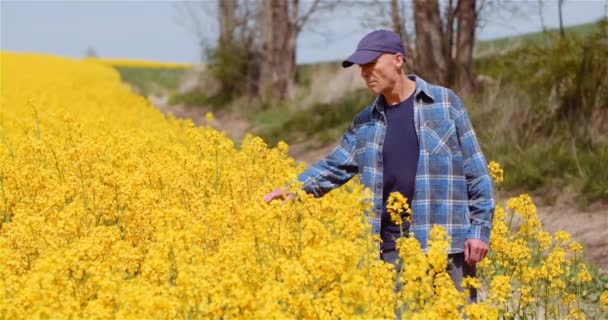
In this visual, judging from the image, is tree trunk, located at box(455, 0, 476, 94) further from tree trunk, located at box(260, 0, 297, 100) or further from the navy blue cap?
tree trunk, located at box(260, 0, 297, 100)

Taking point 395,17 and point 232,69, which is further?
point 232,69

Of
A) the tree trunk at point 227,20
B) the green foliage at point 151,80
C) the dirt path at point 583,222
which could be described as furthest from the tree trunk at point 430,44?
the green foliage at point 151,80

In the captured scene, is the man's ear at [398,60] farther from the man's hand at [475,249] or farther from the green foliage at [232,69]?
the green foliage at [232,69]

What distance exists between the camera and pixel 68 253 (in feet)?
11.9

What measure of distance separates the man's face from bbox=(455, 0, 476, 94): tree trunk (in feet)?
28.7

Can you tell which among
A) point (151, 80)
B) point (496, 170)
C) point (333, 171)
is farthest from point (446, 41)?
point (151, 80)

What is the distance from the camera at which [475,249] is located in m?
4.21

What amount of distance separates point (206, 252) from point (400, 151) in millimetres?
1047

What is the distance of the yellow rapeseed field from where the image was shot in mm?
3322

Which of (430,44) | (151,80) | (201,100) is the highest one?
(430,44)

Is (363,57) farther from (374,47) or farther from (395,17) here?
(395,17)

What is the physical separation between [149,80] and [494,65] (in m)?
32.0

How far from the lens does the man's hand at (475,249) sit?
13.8ft

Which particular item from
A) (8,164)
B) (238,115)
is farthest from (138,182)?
(238,115)
